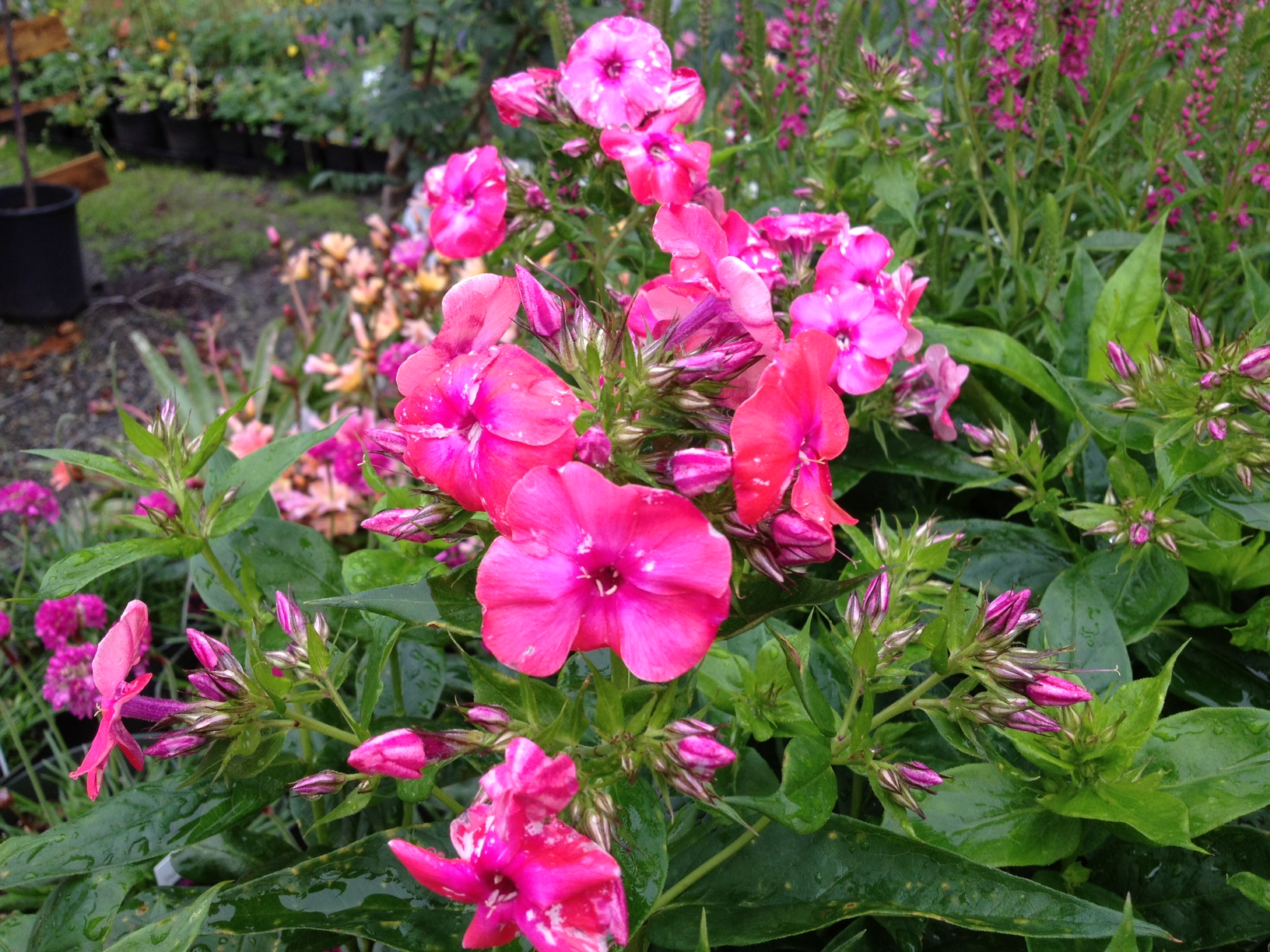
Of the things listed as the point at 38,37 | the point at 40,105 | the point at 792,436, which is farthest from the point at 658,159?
the point at 40,105

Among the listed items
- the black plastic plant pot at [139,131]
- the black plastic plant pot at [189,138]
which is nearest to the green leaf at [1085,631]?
the black plastic plant pot at [189,138]

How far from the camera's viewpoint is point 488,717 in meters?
0.72

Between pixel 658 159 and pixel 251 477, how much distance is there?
612 millimetres

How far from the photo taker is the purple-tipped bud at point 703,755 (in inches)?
26.8

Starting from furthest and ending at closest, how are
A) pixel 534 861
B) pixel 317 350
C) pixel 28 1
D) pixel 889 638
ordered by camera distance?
1. pixel 28 1
2. pixel 317 350
3. pixel 889 638
4. pixel 534 861

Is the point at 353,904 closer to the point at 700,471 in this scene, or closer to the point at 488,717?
the point at 488,717

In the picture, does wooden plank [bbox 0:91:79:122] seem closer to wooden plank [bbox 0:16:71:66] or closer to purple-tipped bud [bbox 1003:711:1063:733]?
wooden plank [bbox 0:16:71:66]

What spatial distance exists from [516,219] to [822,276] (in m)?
0.50

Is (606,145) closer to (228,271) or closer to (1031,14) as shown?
(1031,14)

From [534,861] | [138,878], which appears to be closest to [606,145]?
[534,861]

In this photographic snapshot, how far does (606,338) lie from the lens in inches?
28.9

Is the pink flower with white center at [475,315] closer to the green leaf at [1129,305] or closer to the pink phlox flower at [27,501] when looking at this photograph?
the green leaf at [1129,305]

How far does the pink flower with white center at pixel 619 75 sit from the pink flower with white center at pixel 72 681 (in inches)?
53.8

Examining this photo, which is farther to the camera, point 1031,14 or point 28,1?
point 28,1
